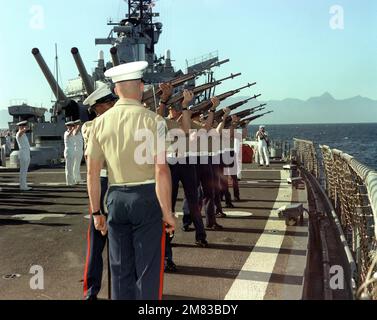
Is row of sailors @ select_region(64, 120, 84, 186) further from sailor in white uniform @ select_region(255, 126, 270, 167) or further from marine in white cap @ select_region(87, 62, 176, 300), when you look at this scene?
marine in white cap @ select_region(87, 62, 176, 300)

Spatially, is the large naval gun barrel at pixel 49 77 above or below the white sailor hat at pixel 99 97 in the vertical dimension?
above

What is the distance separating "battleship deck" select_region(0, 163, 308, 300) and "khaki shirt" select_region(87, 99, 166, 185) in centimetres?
155

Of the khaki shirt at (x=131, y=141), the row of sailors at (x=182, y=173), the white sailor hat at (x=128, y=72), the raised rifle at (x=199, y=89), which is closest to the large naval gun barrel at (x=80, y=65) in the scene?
the raised rifle at (x=199, y=89)

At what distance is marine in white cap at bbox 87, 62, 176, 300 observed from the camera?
3.16m

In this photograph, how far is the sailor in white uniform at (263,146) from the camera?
714 inches

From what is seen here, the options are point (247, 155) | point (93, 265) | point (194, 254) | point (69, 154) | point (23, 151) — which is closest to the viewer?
point (93, 265)

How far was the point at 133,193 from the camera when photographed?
3.15 meters

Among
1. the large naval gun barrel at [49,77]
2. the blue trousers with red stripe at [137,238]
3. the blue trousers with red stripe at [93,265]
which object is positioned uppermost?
the large naval gun barrel at [49,77]

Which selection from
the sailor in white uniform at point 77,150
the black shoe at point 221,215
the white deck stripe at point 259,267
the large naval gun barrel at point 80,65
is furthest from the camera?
the large naval gun barrel at point 80,65

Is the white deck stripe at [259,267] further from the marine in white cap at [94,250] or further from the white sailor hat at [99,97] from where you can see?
the white sailor hat at [99,97]

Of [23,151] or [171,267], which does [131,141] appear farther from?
[23,151]

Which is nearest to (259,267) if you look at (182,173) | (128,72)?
(182,173)

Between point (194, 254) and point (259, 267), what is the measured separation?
919 millimetres
